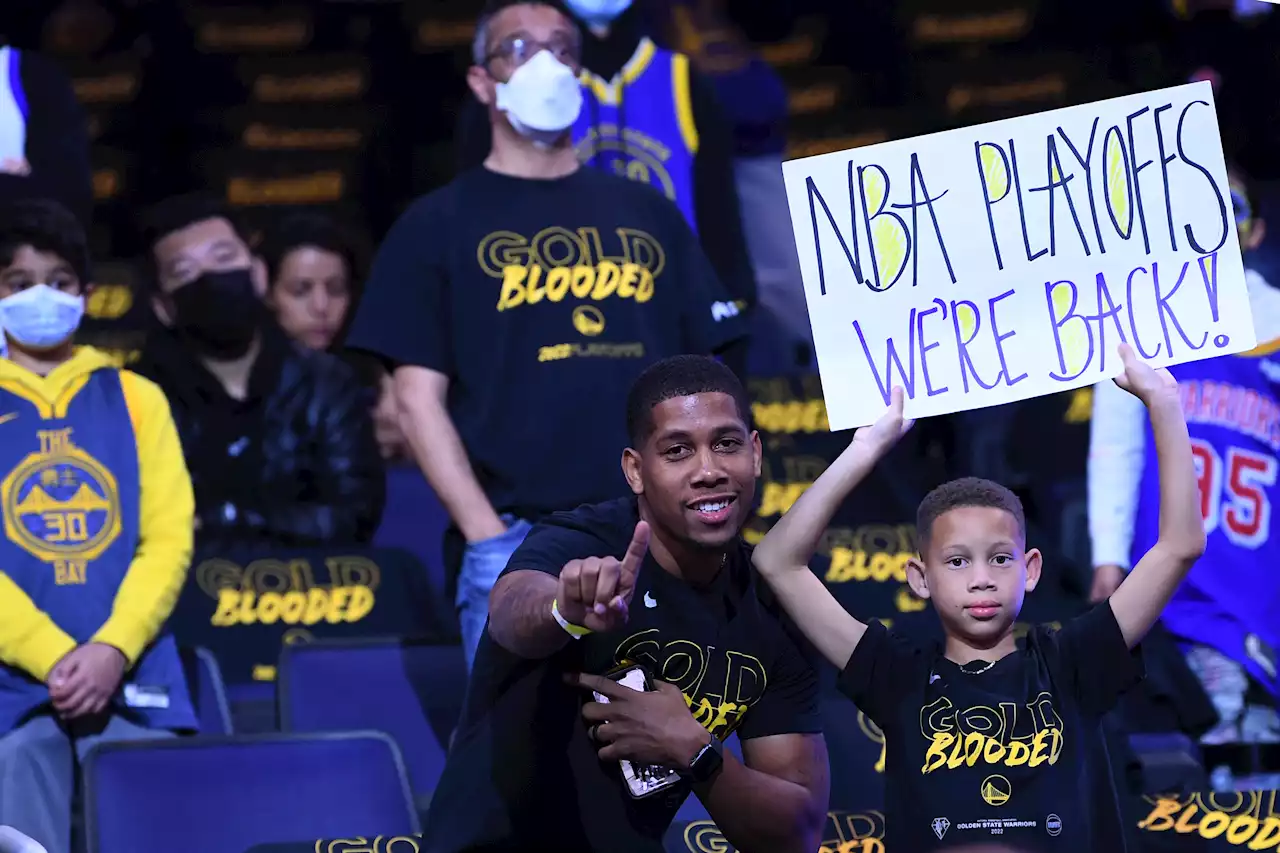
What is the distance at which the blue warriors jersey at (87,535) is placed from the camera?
4.95m

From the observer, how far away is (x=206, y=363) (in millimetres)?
6363

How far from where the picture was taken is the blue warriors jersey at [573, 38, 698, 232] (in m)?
6.12

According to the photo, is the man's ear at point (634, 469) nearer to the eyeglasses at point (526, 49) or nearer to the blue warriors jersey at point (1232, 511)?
the eyeglasses at point (526, 49)

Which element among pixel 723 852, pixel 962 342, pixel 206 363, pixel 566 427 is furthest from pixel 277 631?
pixel 962 342

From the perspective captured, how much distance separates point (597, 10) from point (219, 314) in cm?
146

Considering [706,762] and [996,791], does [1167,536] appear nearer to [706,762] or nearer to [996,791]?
[996,791]

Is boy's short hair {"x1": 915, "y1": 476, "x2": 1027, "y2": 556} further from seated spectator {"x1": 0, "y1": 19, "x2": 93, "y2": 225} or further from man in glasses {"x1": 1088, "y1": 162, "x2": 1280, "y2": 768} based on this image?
seated spectator {"x1": 0, "y1": 19, "x2": 93, "y2": 225}

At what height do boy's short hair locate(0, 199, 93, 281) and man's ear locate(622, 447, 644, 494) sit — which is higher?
boy's short hair locate(0, 199, 93, 281)

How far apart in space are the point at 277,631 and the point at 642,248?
1.69 m

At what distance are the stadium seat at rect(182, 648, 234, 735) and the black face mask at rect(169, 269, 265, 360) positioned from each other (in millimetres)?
1260

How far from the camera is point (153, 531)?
518 centimetres

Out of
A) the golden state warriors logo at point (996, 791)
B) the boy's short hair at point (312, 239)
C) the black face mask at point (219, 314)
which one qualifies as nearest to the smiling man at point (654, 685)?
the golden state warriors logo at point (996, 791)

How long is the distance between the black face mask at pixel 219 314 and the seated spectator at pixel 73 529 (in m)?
1.06

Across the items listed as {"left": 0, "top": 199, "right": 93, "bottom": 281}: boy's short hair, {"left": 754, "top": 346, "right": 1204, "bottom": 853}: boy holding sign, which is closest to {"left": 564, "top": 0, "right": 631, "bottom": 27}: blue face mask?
{"left": 0, "top": 199, "right": 93, "bottom": 281}: boy's short hair
